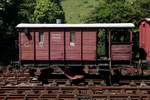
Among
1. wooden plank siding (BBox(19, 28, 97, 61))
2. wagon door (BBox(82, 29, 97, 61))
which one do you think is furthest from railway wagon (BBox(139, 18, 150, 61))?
wooden plank siding (BBox(19, 28, 97, 61))

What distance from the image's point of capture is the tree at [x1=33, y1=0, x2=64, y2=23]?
191 ft

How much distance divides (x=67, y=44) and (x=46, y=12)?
35.3 metres

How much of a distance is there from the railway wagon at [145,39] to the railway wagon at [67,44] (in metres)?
2.75

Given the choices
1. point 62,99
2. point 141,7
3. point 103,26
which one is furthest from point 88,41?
point 141,7

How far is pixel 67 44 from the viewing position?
24734mm

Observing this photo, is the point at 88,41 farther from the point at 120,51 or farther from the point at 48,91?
the point at 48,91

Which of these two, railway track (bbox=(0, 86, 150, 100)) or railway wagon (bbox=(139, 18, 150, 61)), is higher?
railway wagon (bbox=(139, 18, 150, 61))

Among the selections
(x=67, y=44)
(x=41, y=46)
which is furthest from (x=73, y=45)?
(x=41, y=46)

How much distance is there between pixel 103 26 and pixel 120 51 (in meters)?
→ 1.80

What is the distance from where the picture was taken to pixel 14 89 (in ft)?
69.2

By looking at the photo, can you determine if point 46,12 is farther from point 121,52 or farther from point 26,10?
point 121,52

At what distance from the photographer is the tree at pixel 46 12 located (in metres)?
58.3

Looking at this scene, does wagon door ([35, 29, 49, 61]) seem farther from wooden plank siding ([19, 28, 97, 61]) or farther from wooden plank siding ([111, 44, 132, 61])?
wooden plank siding ([111, 44, 132, 61])

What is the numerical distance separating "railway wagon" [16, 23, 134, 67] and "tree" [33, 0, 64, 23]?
33.0m
